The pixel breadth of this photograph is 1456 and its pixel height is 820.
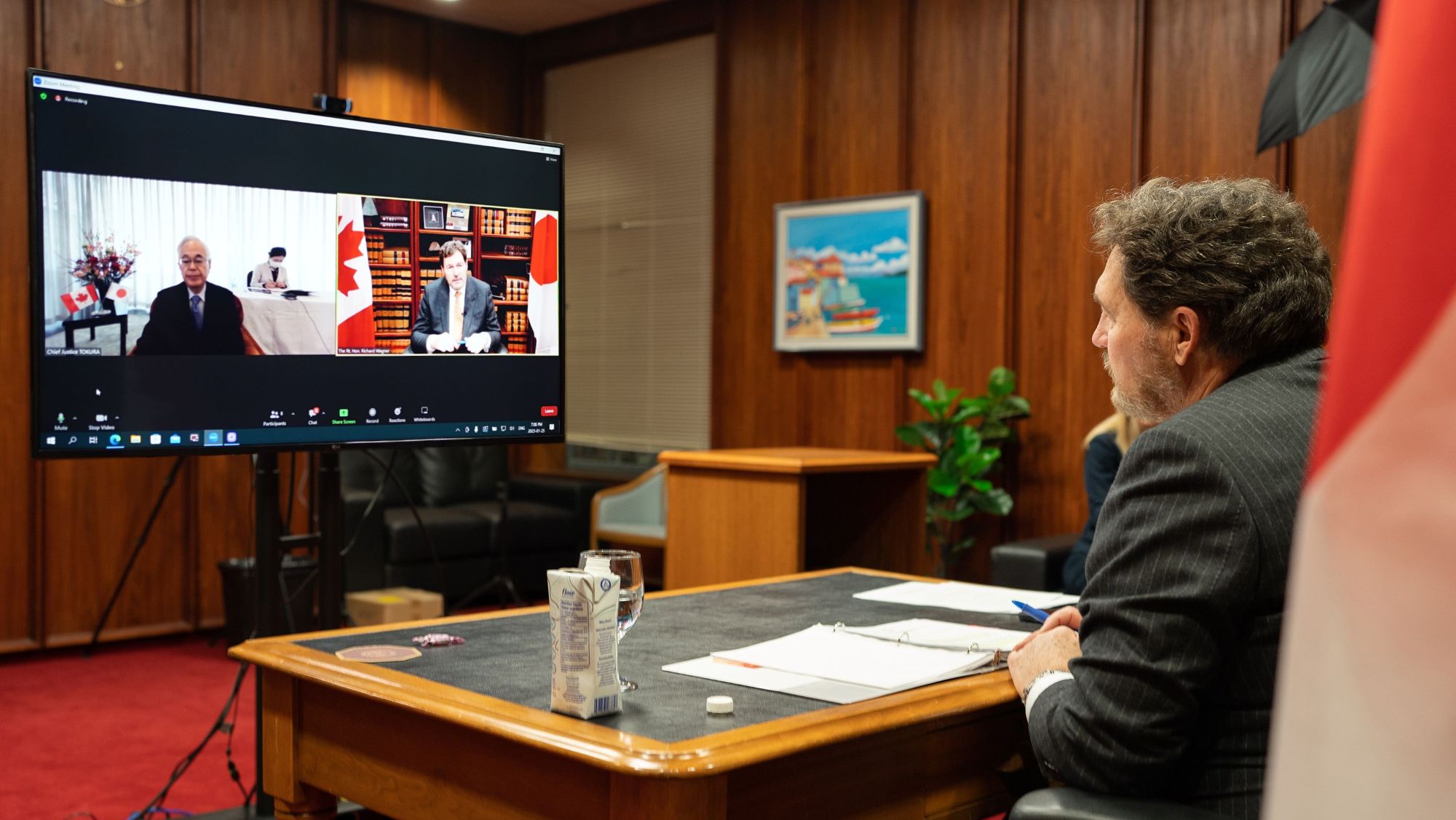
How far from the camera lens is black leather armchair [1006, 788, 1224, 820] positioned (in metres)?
1.31

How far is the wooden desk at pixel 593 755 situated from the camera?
4.33 ft

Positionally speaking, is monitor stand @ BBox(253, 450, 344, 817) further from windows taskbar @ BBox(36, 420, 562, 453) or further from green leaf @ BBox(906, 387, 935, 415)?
green leaf @ BBox(906, 387, 935, 415)

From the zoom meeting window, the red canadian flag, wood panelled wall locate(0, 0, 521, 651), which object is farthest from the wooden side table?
wood panelled wall locate(0, 0, 521, 651)

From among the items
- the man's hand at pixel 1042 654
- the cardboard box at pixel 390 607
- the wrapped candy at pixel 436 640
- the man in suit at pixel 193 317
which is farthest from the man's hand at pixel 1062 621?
the cardboard box at pixel 390 607

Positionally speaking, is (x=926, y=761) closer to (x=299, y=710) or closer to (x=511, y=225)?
(x=299, y=710)

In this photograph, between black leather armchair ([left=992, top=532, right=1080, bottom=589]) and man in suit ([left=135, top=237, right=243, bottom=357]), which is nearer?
man in suit ([left=135, top=237, right=243, bottom=357])

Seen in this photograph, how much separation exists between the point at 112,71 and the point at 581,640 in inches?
215

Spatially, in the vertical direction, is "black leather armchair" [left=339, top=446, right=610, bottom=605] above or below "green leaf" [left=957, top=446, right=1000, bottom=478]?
below

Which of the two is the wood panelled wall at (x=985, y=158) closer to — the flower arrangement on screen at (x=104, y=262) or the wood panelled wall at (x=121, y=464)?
the wood panelled wall at (x=121, y=464)

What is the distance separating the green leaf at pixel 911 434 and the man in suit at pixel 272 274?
3.74 meters

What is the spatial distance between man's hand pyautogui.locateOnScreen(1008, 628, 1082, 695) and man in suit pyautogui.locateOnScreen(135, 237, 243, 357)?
158 centimetres

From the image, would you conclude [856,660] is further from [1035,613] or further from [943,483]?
[943,483]

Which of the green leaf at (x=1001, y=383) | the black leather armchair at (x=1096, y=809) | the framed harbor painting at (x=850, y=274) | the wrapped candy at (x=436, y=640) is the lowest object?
the black leather armchair at (x=1096, y=809)

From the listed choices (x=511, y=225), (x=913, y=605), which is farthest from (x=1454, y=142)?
(x=511, y=225)
